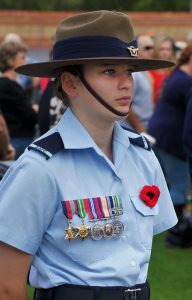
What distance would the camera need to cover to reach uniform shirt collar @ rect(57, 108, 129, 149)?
2941 millimetres

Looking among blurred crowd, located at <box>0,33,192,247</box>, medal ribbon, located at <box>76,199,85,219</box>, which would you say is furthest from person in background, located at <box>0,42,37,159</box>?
medal ribbon, located at <box>76,199,85,219</box>

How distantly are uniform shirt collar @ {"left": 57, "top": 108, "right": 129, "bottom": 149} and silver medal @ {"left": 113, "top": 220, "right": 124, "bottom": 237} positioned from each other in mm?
266

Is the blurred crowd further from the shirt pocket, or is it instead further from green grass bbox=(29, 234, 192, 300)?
the shirt pocket

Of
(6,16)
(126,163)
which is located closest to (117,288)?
(126,163)

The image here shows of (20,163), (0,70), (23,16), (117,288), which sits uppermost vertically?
(20,163)

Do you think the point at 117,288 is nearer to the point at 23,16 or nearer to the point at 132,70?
the point at 132,70

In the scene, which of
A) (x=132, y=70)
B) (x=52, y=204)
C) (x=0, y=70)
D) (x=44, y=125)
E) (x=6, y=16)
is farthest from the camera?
(x=6, y=16)

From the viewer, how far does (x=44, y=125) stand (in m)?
Answer: 6.45

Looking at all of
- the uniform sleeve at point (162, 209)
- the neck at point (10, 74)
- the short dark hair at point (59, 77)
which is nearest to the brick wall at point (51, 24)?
the neck at point (10, 74)

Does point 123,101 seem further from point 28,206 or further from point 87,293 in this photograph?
point 87,293

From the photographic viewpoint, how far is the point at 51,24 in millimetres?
19953

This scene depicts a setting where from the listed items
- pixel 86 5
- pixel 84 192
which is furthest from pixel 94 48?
pixel 86 5

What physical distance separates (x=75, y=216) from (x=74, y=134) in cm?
28

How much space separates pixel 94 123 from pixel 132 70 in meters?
0.23
